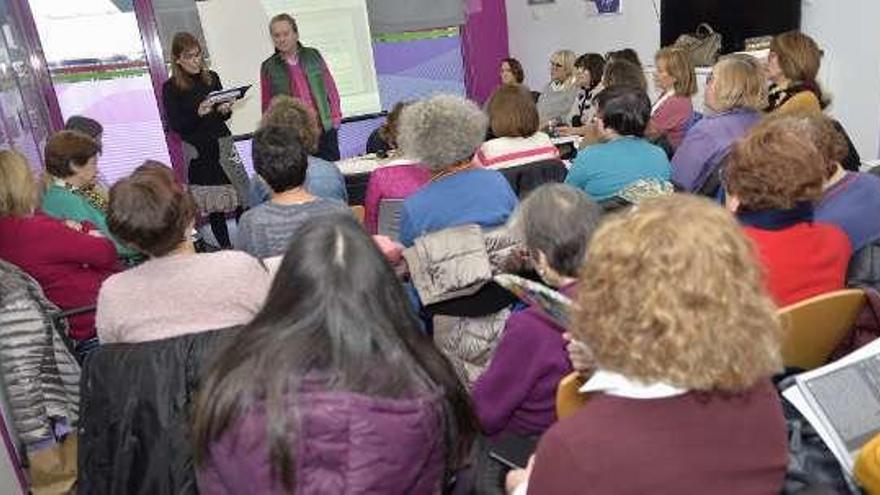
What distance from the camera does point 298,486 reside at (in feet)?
3.48

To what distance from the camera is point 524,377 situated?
1.49m

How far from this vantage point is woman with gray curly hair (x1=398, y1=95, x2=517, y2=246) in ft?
7.14

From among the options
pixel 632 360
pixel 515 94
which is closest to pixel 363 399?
pixel 632 360

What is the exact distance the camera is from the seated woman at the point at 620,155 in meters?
2.72

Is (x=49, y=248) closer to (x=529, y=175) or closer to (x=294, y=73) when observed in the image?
(x=529, y=175)

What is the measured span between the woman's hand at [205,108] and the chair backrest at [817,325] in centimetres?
354

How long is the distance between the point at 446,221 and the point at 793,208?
948 millimetres

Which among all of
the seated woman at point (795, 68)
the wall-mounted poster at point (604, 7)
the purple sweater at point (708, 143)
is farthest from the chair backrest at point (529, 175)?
the wall-mounted poster at point (604, 7)

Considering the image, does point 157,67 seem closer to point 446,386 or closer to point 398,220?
point 398,220

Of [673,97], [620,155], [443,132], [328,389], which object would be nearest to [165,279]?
[328,389]

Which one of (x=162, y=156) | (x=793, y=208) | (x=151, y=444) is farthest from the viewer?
(x=162, y=156)

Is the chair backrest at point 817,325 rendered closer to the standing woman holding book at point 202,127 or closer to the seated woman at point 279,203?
the seated woman at point 279,203

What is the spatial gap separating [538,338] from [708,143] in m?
1.78

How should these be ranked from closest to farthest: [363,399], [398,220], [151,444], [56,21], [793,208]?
[363,399] → [151,444] → [793,208] → [398,220] → [56,21]
